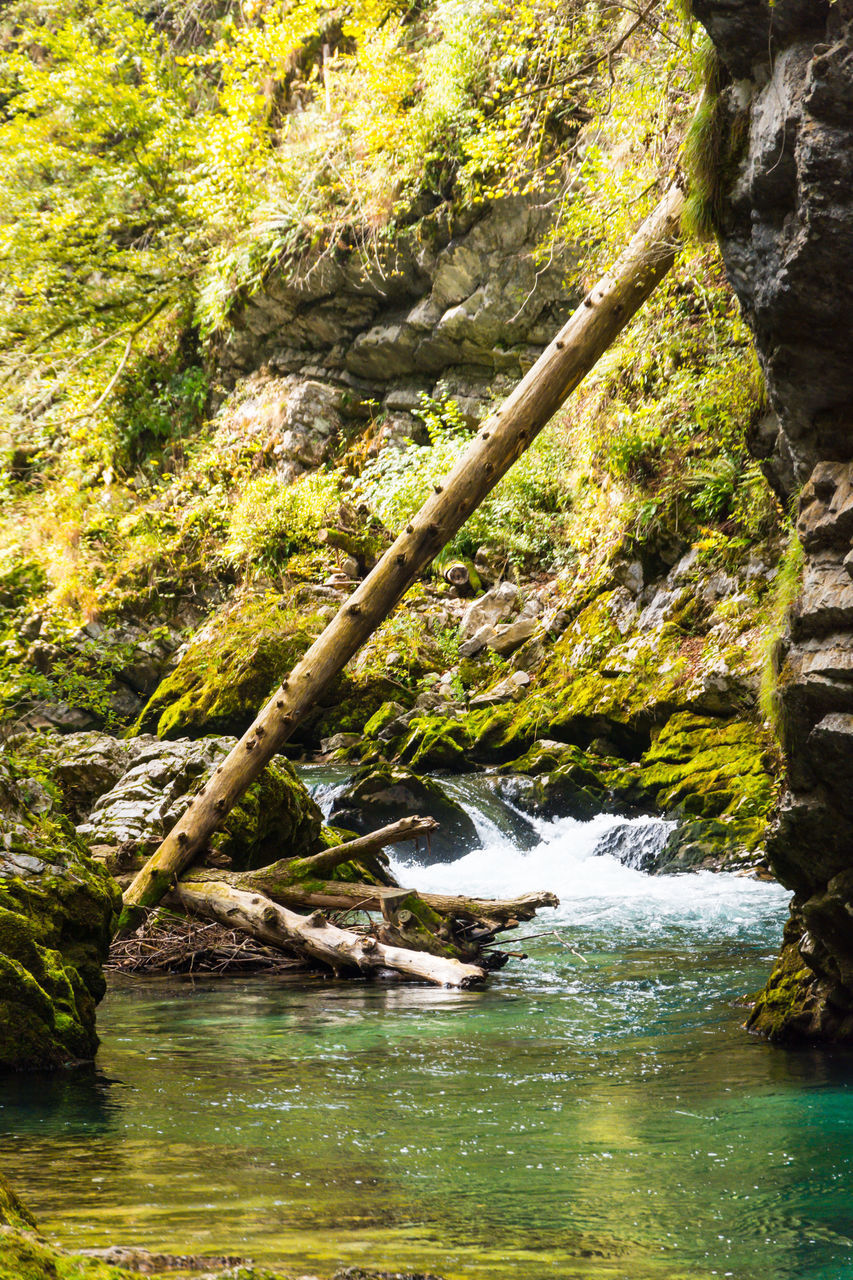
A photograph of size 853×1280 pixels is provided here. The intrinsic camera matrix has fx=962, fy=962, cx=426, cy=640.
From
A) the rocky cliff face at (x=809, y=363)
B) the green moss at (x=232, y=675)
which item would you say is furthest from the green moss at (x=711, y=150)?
the green moss at (x=232, y=675)

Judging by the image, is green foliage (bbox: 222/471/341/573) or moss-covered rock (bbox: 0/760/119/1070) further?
green foliage (bbox: 222/471/341/573)

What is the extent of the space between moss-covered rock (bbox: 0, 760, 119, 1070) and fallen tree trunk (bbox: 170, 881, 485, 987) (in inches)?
70.1

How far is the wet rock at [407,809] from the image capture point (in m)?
10.8

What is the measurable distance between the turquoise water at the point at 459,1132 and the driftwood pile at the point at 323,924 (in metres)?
0.32

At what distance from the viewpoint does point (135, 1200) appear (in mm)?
2545

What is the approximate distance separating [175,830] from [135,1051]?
9.20 ft

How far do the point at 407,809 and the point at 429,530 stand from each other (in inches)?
189

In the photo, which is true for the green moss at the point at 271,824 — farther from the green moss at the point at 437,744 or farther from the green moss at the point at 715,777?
the green moss at the point at 437,744

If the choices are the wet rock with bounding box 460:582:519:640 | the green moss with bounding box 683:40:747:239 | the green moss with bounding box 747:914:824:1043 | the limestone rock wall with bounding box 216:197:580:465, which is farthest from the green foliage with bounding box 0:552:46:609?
the limestone rock wall with bounding box 216:197:580:465

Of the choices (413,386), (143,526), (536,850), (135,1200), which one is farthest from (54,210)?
(135,1200)

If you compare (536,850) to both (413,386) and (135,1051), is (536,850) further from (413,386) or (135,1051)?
(413,386)

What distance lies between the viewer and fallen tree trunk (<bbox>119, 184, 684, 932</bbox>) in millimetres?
6934

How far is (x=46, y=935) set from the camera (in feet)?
14.6

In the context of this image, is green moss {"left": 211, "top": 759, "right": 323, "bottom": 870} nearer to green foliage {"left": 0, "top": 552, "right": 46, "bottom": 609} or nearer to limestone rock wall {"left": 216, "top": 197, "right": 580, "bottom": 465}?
green foliage {"left": 0, "top": 552, "right": 46, "bottom": 609}
